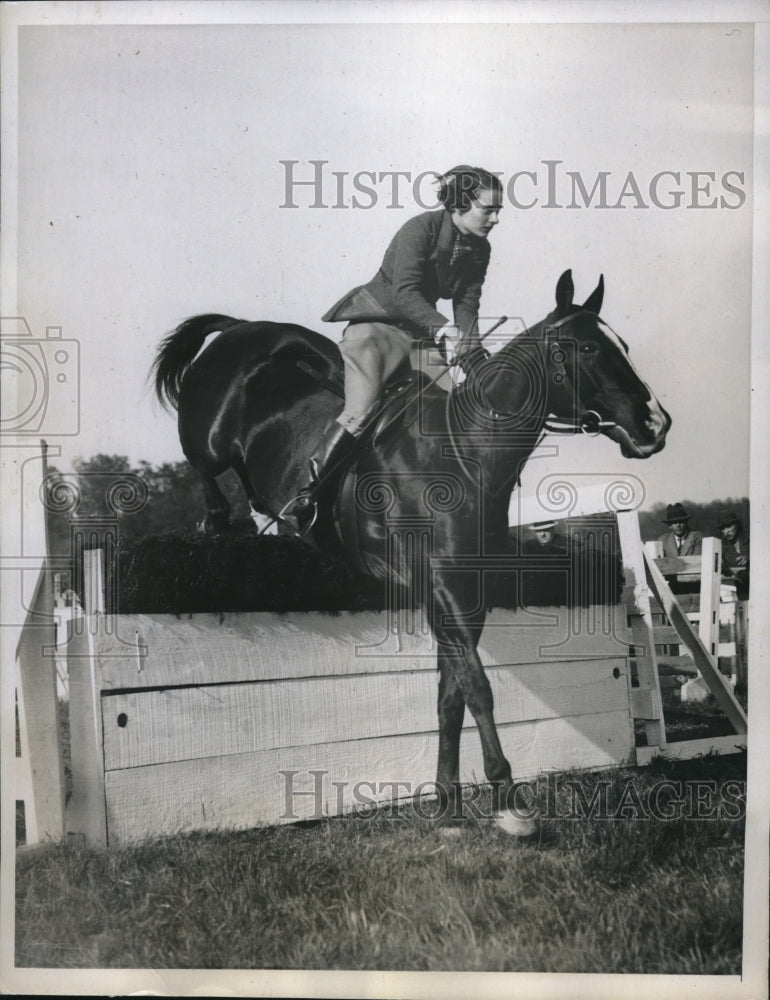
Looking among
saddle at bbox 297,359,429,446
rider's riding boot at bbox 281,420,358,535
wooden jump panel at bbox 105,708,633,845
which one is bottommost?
wooden jump panel at bbox 105,708,633,845

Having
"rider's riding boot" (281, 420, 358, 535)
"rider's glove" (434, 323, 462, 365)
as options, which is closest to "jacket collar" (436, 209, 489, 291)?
"rider's glove" (434, 323, 462, 365)

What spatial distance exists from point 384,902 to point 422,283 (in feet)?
6.33

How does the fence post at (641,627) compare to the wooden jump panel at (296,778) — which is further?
the fence post at (641,627)

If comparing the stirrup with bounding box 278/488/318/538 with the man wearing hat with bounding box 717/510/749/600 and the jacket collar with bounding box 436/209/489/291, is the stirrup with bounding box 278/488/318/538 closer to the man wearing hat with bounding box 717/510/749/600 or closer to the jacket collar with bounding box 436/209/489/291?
the jacket collar with bounding box 436/209/489/291

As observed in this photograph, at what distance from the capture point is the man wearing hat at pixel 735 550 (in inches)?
110

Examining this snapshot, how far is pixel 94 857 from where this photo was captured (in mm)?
2668

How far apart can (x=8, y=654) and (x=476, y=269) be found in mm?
1926

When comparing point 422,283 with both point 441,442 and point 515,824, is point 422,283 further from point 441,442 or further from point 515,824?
point 515,824

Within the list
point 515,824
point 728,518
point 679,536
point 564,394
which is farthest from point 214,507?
point 728,518

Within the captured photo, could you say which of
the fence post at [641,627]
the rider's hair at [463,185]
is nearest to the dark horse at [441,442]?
the fence post at [641,627]

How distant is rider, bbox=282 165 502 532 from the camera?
2723 mm

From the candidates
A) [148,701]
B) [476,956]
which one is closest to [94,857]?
[148,701]

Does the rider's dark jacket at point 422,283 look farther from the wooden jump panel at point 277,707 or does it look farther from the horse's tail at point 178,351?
the wooden jump panel at point 277,707

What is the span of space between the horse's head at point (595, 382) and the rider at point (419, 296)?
0.86 feet
